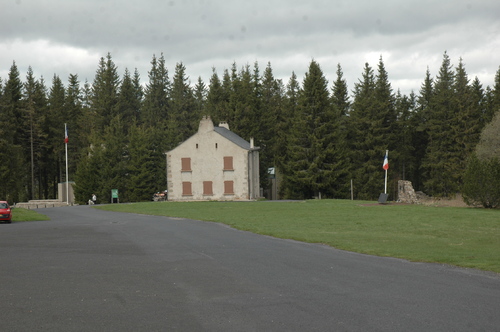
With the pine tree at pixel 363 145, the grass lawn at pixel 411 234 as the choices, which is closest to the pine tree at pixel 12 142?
the pine tree at pixel 363 145

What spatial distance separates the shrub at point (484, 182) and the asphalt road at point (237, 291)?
22581mm

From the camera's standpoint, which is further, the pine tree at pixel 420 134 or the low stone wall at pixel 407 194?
the pine tree at pixel 420 134

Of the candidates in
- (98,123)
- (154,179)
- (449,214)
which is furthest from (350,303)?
(98,123)

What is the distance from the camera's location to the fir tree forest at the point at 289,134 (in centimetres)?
7106

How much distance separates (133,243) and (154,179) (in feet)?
198

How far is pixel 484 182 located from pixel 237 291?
1185 inches

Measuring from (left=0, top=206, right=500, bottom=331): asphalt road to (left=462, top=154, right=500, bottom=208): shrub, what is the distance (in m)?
22.6

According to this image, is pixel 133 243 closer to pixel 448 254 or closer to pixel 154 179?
pixel 448 254

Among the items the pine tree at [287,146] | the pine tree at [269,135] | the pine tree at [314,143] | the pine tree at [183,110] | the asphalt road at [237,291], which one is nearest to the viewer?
the asphalt road at [237,291]

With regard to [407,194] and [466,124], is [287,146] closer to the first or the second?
[466,124]

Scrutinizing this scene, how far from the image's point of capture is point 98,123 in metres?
92.4

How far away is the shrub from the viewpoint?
34594 millimetres

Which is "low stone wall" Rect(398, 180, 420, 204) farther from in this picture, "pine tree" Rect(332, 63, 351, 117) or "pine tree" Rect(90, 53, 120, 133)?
"pine tree" Rect(90, 53, 120, 133)

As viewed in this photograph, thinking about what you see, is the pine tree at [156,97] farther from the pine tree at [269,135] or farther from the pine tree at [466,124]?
the pine tree at [466,124]
